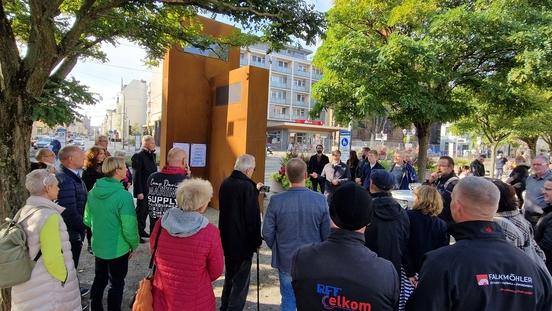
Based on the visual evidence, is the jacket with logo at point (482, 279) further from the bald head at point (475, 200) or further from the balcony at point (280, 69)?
the balcony at point (280, 69)

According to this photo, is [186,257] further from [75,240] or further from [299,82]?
[299,82]

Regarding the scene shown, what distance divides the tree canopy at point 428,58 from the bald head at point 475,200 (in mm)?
8409

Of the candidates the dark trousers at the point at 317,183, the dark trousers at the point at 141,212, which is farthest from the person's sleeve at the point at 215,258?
the dark trousers at the point at 317,183

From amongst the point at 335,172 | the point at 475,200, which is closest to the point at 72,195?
the point at 475,200

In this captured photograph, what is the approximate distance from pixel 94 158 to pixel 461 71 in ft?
33.0

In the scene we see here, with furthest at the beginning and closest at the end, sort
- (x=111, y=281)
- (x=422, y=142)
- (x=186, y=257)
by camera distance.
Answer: (x=422, y=142)
(x=111, y=281)
(x=186, y=257)

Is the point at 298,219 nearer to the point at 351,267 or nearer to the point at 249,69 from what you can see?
the point at 351,267

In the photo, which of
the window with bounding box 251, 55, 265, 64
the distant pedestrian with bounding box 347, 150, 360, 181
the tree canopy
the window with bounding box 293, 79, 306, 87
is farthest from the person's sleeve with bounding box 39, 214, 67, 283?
the window with bounding box 293, 79, 306, 87

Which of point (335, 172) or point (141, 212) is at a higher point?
point (335, 172)

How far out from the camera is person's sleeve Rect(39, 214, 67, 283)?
2.64 metres

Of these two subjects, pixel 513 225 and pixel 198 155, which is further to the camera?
pixel 198 155

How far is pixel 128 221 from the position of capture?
336cm

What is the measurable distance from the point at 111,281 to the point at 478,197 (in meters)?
3.28

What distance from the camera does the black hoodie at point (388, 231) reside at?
2.91m
